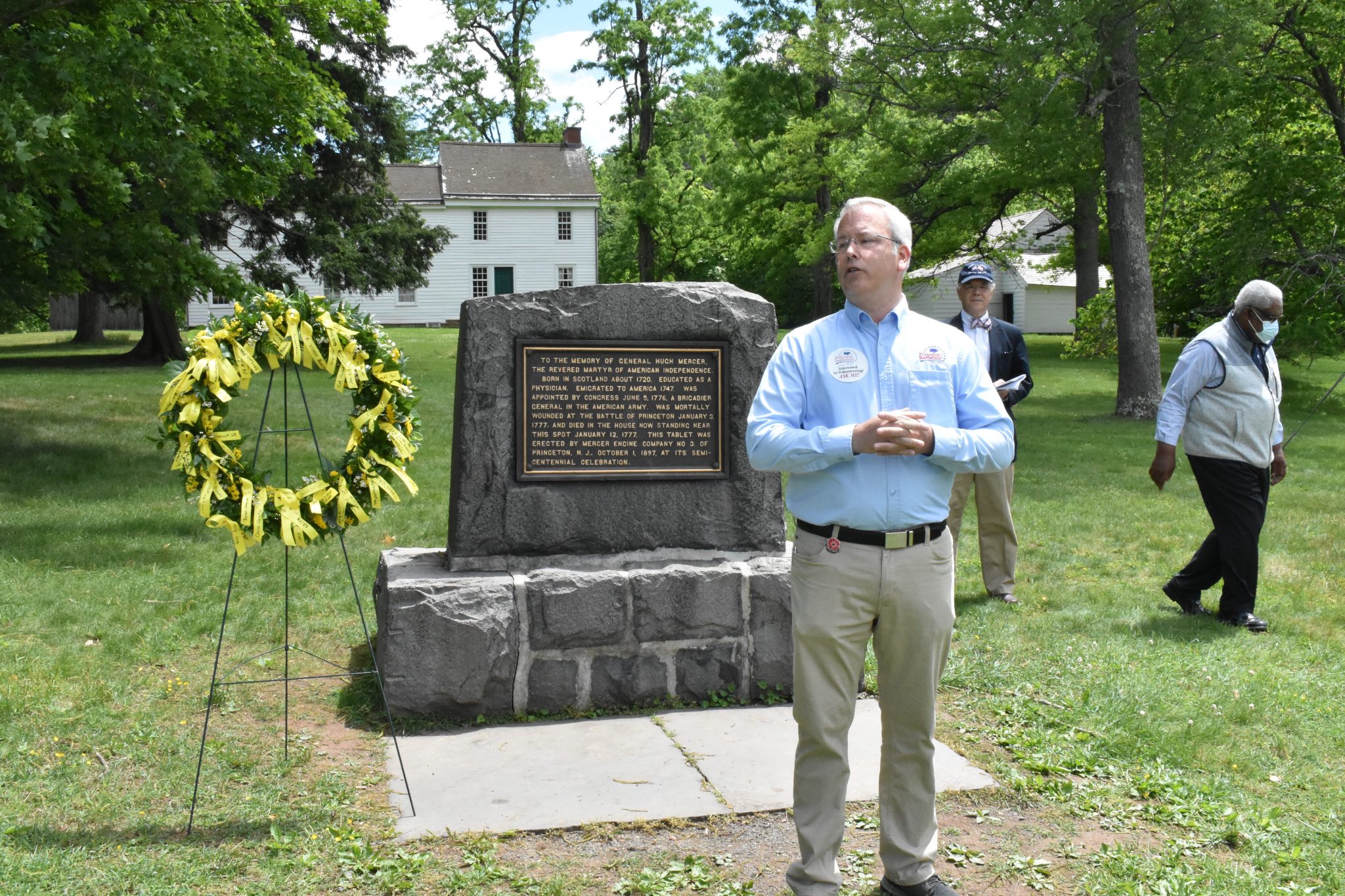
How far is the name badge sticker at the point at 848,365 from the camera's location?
11.3 ft

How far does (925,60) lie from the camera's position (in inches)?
746

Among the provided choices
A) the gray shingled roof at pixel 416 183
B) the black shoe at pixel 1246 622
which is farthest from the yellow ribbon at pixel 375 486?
the gray shingled roof at pixel 416 183

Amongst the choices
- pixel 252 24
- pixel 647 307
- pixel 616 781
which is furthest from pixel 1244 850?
pixel 252 24

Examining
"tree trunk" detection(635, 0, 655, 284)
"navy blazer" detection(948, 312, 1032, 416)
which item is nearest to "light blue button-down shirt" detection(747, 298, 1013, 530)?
"navy blazer" detection(948, 312, 1032, 416)

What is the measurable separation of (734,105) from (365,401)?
96.7ft

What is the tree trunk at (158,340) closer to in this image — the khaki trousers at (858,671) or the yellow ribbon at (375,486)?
the yellow ribbon at (375,486)

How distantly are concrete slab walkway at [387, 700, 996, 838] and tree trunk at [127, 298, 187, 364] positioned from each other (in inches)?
867

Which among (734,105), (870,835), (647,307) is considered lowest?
(870,835)

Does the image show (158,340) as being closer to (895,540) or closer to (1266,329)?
(1266,329)

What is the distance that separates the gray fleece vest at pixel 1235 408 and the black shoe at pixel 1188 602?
3.22 ft

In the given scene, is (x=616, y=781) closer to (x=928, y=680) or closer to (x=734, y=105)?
(x=928, y=680)

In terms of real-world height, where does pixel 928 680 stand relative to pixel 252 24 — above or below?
below

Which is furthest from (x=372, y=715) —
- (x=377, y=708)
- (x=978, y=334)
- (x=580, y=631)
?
(x=978, y=334)

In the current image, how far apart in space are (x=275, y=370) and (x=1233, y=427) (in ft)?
17.0
